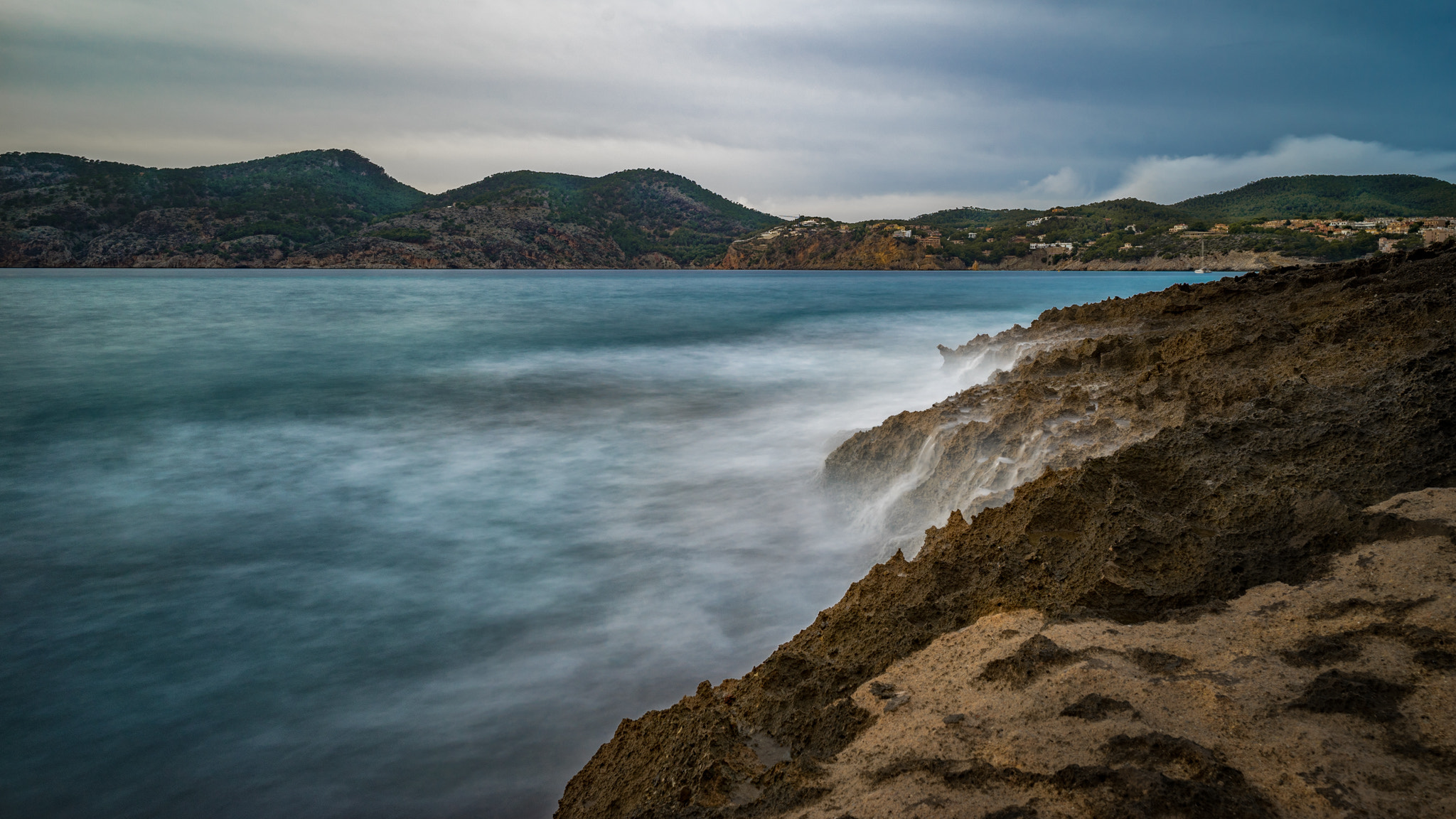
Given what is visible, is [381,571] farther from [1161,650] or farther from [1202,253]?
[1202,253]

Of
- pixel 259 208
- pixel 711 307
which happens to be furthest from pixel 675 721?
pixel 259 208

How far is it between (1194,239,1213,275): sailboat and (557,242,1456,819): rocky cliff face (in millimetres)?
78292

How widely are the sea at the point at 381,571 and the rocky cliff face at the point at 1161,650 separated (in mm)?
1844

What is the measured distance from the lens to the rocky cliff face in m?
1.69

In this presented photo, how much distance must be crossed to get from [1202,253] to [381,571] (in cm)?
8827

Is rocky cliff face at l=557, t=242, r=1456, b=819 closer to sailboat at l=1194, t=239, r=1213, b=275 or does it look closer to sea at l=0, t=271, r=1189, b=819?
sea at l=0, t=271, r=1189, b=819

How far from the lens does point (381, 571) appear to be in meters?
6.59

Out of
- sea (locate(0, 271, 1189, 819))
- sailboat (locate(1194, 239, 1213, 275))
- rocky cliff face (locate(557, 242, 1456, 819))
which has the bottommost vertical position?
sea (locate(0, 271, 1189, 819))

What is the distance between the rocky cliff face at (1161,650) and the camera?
169 cm

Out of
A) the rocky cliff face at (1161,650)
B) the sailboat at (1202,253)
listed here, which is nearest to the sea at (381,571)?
the rocky cliff face at (1161,650)

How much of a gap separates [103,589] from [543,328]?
23613mm

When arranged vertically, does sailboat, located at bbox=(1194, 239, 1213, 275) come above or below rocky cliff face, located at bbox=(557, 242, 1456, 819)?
above

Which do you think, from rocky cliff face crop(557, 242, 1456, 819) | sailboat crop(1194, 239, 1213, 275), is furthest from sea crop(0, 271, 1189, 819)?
sailboat crop(1194, 239, 1213, 275)

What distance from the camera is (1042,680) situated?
2.15 m
